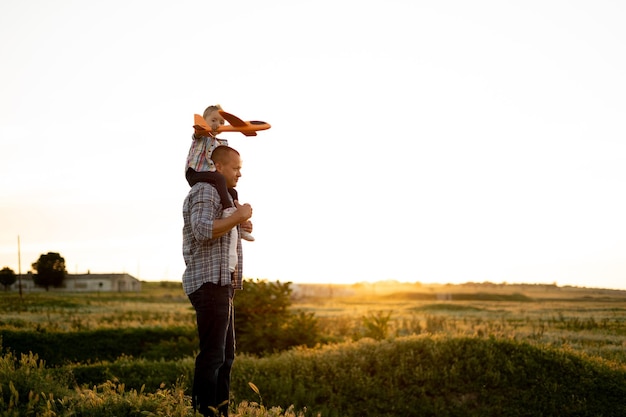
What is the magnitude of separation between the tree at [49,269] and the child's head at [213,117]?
264ft

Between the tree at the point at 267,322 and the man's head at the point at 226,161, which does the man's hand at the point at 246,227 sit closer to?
the man's head at the point at 226,161

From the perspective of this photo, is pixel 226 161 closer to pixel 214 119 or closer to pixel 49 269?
pixel 214 119

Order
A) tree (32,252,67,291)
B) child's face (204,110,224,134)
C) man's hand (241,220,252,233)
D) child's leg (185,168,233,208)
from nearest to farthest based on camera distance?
child's leg (185,168,233,208) → child's face (204,110,224,134) → man's hand (241,220,252,233) → tree (32,252,67,291)

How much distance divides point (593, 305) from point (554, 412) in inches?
1421

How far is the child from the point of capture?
604 centimetres

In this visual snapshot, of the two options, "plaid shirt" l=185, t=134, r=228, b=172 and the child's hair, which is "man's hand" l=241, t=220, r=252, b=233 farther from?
the child's hair

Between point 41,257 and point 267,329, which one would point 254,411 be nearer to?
point 267,329

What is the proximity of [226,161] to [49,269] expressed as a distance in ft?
290

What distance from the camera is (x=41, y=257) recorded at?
86.2m

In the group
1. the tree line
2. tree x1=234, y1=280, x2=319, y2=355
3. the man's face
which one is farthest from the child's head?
the tree line

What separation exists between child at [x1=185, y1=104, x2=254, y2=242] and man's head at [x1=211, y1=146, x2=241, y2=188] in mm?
60

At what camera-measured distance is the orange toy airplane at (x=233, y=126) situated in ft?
20.2

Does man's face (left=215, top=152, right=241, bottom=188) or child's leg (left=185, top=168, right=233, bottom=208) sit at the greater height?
man's face (left=215, top=152, right=241, bottom=188)

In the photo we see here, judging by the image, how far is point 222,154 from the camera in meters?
6.22
